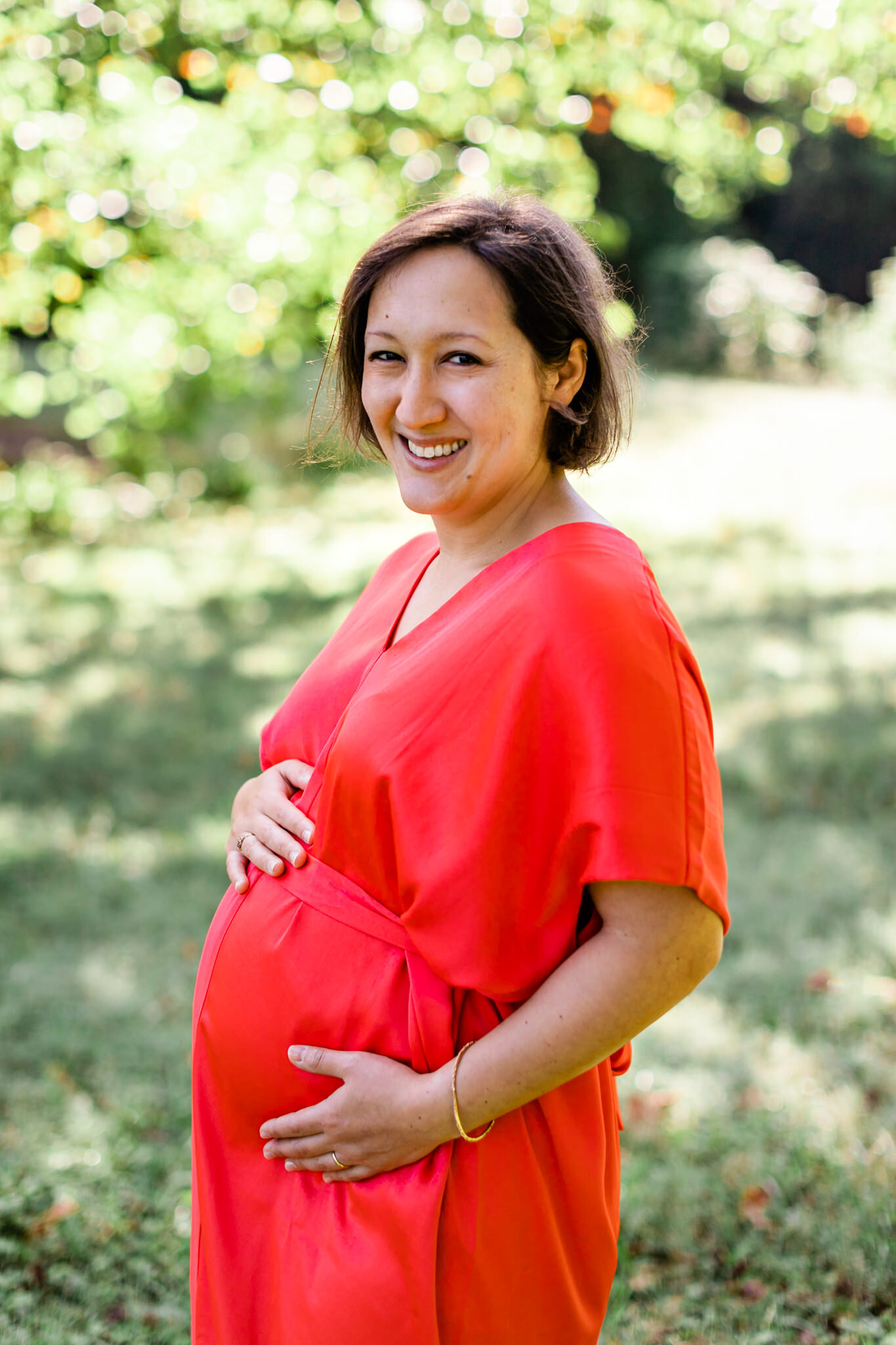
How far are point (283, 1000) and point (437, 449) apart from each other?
82 centimetres

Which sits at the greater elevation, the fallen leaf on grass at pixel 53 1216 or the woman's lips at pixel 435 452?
the woman's lips at pixel 435 452

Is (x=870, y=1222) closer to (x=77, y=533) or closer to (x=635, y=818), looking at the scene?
(x=635, y=818)

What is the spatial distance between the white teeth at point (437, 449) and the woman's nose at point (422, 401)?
0.12ft

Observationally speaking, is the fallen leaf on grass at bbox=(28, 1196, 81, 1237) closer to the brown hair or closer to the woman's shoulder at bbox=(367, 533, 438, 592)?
the woman's shoulder at bbox=(367, 533, 438, 592)

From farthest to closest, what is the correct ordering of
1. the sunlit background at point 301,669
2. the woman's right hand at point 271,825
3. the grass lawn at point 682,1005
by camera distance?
the sunlit background at point 301,669 → the grass lawn at point 682,1005 → the woman's right hand at point 271,825

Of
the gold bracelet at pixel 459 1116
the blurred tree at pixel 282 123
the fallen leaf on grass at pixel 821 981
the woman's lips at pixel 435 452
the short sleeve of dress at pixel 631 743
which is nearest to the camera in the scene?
the short sleeve of dress at pixel 631 743

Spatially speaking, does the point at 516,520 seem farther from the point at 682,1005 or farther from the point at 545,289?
the point at 682,1005

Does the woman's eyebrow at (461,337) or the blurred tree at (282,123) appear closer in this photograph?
the woman's eyebrow at (461,337)

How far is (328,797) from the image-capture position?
154cm

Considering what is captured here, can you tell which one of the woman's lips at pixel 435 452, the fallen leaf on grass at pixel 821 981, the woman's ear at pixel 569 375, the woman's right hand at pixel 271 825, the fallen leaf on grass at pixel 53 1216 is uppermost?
the woman's ear at pixel 569 375

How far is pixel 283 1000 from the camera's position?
1.60 meters

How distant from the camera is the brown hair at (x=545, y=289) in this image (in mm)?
1484

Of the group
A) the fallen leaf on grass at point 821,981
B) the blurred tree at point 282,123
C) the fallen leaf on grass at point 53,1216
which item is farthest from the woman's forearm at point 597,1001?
the blurred tree at point 282,123

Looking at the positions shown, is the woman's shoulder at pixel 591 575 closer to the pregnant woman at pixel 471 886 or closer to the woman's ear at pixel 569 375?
the pregnant woman at pixel 471 886
